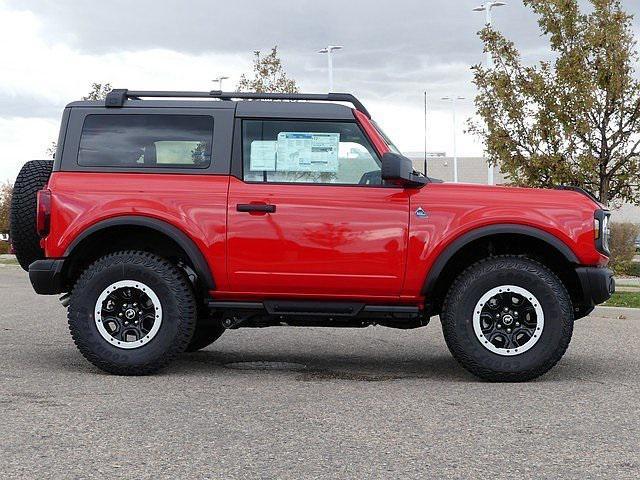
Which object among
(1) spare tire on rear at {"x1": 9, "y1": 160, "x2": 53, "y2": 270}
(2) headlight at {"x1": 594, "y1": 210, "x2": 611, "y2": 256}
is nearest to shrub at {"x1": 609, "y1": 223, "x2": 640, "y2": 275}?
(2) headlight at {"x1": 594, "y1": 210, "x2": 611, "y2": 256}

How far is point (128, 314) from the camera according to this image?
719 cm

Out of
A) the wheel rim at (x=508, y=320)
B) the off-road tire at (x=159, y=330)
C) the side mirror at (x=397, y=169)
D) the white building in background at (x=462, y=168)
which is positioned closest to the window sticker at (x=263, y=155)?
the side mirror at (x=397, y=169)

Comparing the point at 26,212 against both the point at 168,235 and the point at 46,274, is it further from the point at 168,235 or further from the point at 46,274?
the point at 168,235

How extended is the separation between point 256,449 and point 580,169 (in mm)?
14636

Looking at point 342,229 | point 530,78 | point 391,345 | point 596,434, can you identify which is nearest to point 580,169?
point 530,78

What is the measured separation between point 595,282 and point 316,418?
8.23 feet

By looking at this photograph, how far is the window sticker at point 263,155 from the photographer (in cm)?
718

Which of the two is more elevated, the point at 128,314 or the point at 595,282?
the point at 595,282

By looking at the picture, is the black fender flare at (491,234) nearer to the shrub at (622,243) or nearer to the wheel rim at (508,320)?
the wheel rim at (508,320)

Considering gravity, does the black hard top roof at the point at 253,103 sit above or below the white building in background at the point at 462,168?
below

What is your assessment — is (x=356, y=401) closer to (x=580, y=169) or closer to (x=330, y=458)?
(x=330, y=458)

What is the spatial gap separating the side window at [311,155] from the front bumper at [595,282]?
1.60 meters

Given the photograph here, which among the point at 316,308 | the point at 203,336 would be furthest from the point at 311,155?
the point at 203,336

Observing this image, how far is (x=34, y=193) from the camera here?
24.2ft
